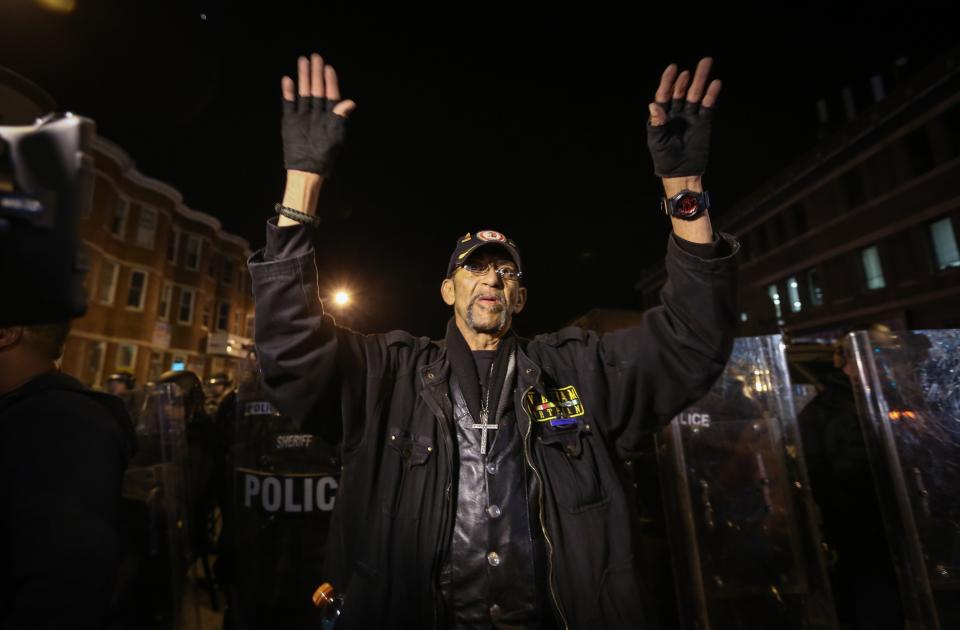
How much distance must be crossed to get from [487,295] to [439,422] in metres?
0.77

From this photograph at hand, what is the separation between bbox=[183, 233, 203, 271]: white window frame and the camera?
27.2m

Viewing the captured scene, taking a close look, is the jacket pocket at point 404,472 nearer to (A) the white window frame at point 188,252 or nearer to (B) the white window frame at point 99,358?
(B) the white window frame at point 99,358

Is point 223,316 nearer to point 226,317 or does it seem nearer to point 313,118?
point 226,317

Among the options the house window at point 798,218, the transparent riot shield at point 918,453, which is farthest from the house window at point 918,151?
the transparent riot shield at point 918,453

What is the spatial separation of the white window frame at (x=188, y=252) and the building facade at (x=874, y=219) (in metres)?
29.1

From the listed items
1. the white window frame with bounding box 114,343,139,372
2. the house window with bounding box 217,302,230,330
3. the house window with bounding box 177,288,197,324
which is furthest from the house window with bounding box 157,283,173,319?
the house window with bounding box 217,302,230,330

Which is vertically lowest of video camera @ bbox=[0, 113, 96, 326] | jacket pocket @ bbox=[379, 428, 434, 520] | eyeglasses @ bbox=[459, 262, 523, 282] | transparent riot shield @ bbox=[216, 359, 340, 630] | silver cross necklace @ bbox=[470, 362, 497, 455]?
transparent riot shield @ bbox=[216, 359, 340, 630]

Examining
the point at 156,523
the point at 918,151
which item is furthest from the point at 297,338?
the point at 918,151

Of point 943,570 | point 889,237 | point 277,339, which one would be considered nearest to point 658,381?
point 277,339

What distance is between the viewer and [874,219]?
1869cm

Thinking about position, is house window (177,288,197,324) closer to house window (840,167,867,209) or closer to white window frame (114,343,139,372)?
white window frame (114,343,139,372)

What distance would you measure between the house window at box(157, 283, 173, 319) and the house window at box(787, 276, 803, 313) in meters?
33.7

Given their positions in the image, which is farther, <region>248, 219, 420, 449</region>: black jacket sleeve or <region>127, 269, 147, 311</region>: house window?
<region>127, 269, 147, 311</region>: house window

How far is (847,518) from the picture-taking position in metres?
3.79
